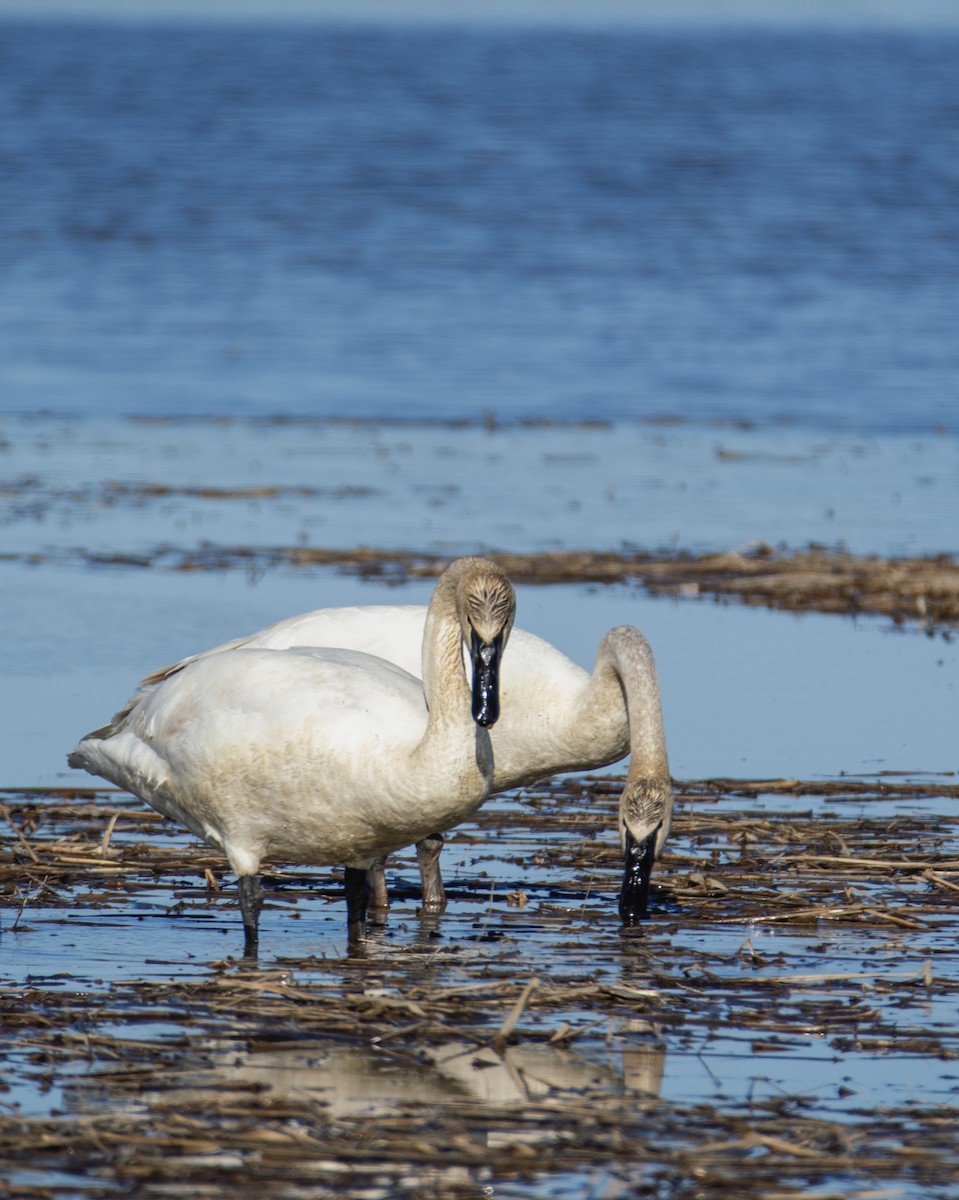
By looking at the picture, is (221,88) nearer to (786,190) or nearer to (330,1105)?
(786,190)

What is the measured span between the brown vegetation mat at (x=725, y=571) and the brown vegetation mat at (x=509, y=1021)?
17.6 ft

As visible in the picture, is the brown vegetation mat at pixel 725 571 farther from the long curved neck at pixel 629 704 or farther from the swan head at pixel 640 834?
the swan head at pixel 640 834

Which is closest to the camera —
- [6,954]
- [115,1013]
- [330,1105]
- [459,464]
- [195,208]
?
[330,1105]

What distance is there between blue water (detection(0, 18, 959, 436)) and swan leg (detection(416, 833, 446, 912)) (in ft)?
59.3

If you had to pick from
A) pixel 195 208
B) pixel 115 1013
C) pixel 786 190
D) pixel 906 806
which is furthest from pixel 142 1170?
pixel 786 190

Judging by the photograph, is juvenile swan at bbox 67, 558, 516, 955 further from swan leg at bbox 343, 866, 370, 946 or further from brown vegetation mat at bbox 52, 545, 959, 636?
brown vegetation mat at bbox 52, 545, 959, 636

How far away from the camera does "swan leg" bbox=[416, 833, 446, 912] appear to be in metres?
8.93

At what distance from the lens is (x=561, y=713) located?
30.7 feet

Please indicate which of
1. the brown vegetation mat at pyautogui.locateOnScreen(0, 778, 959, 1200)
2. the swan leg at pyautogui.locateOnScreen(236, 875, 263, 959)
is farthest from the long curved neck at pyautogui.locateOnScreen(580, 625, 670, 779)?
the swan leg at pyautogui.locateOnScreen(236, 875, 263, 959)

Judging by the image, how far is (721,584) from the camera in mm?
16016

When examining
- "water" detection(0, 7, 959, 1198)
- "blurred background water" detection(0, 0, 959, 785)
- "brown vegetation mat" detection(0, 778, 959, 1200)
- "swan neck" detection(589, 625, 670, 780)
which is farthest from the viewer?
"blurred background water" detection(0, 0, 959, 785)

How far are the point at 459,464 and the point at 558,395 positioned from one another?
6922mm

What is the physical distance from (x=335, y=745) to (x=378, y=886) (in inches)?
Result: 53.9

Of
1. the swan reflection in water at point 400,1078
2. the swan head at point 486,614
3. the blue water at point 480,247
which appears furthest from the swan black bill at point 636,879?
the blue water at point 480,247
